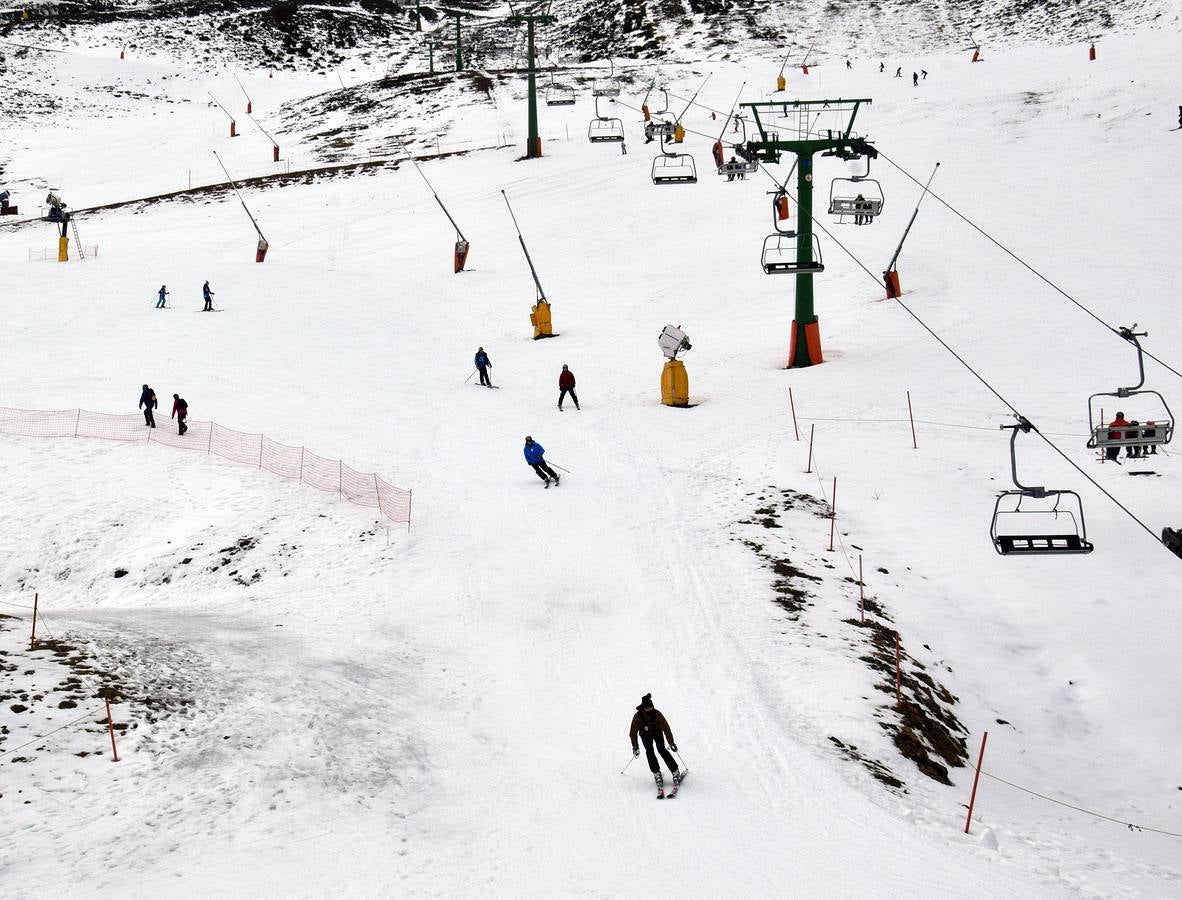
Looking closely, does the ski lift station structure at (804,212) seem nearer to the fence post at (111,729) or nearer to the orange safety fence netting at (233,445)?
the orange safety fence netting at (233,445)

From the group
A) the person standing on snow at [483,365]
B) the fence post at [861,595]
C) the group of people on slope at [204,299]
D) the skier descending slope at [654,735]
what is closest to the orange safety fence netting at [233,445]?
the person standing on snow at [483,365]

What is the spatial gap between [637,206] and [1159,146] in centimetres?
2492

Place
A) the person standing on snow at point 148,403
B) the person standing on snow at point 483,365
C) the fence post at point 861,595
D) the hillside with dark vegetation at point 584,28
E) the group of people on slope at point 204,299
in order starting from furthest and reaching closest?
the hillside with dark vegetation at point 584,28, the group of people on slope at point 204,299, the person standing on snow at point 483,365, the person standing on snow at point 148,403, the fence post at point 861,595

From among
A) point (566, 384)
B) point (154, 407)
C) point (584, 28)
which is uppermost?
point (584, 28)

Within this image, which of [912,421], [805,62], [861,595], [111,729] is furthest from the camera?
[805,62]

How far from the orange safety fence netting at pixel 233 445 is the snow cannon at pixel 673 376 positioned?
28.7 ft

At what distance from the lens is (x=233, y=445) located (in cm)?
2555

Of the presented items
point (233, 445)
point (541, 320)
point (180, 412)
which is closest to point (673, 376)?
point (541, 320)

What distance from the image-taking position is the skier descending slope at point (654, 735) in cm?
1116

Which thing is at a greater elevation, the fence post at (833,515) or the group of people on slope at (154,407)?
the group of people on slope at (154,407)

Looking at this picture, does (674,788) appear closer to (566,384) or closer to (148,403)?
(566,384)

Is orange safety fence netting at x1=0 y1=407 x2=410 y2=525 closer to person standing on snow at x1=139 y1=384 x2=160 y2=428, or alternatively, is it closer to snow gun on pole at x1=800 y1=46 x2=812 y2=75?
person standing on snow at x1=139 y1=384 x2=160 y2=428

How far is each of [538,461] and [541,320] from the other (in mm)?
14971

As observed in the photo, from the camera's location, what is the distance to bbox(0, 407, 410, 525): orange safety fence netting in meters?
22.5
